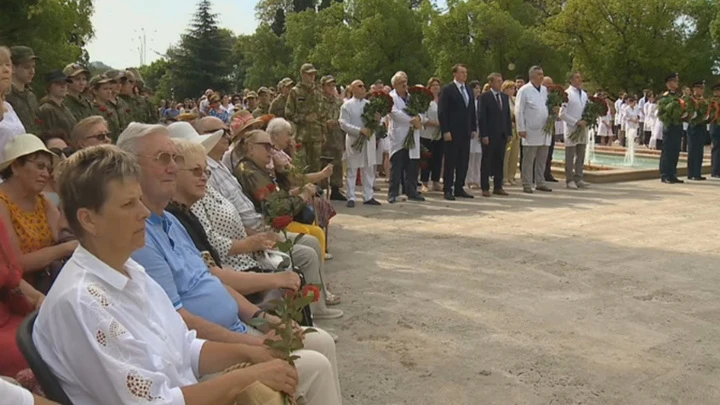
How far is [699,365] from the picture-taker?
4.65 meters

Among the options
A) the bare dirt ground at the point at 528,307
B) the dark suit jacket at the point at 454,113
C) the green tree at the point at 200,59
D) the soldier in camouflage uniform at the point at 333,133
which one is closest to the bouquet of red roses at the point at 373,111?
the soldier in camouflage uniform at the point at 333,133

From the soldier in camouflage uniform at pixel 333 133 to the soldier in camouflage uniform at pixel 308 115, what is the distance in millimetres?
182

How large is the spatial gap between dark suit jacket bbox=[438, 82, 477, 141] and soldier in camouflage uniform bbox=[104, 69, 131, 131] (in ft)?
16.0

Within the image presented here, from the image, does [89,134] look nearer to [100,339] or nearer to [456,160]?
[100,339]

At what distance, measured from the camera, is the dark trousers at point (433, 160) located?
12.4 meters

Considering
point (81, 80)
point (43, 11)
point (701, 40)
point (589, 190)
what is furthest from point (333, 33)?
point (81, 80)

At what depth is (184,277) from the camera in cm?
334

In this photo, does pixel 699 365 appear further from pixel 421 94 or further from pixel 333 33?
pixel 333 33

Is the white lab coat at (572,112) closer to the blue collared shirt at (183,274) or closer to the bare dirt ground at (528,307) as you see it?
the bare dirt ground at (528,307)

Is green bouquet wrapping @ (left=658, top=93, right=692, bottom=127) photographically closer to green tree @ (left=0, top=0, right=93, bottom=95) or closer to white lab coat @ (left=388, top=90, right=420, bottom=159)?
white lab coat @ (left=388, top=90, right=420, bottom=159)

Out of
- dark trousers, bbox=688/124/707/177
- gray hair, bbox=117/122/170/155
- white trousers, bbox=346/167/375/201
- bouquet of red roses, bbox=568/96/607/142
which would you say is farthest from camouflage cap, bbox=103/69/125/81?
dark trousers, bbox=688/124/707/177

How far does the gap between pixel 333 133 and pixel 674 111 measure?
6.79 m

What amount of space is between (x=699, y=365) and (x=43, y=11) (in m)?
18.9

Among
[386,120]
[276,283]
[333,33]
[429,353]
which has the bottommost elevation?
[429,353]
